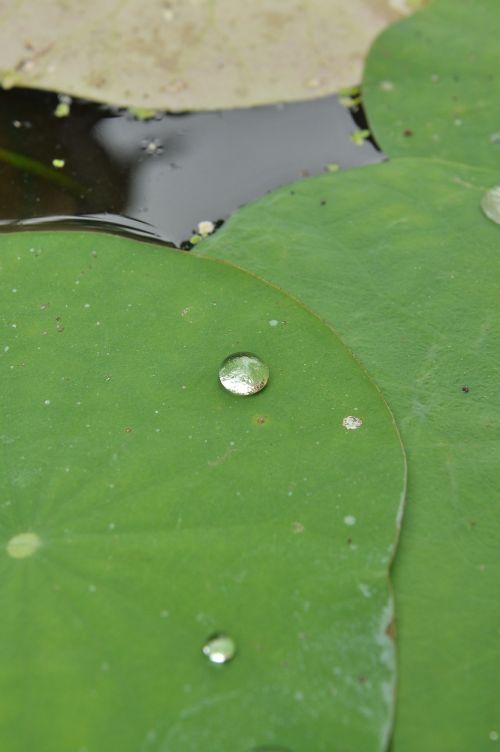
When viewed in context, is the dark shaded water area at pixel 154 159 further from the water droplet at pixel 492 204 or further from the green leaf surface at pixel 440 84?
the water droplet at pixel 492 204

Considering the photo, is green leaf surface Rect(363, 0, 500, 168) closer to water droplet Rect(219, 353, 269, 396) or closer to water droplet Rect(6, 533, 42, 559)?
water droplet Rect(219, 353, 269, 396)

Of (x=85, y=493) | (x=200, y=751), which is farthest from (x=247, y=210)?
(x=200, y=751)

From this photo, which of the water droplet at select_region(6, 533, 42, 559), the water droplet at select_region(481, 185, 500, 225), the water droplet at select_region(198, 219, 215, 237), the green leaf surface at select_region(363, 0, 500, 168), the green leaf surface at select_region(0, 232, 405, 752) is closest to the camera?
the green leaf surface at select_region(0, 232, 405, 752)

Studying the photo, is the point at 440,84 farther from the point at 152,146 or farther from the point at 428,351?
the point at 428,351

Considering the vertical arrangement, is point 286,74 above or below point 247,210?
above

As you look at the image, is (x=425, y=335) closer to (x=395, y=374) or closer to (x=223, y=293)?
(x=395, y=374)

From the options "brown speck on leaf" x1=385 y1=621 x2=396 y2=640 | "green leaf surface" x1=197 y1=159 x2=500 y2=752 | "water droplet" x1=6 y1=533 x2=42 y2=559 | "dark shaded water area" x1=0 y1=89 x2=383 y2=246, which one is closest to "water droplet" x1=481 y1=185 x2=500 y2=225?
"green leaf surface" x1=197 y1=159 x2=500 y2=752
